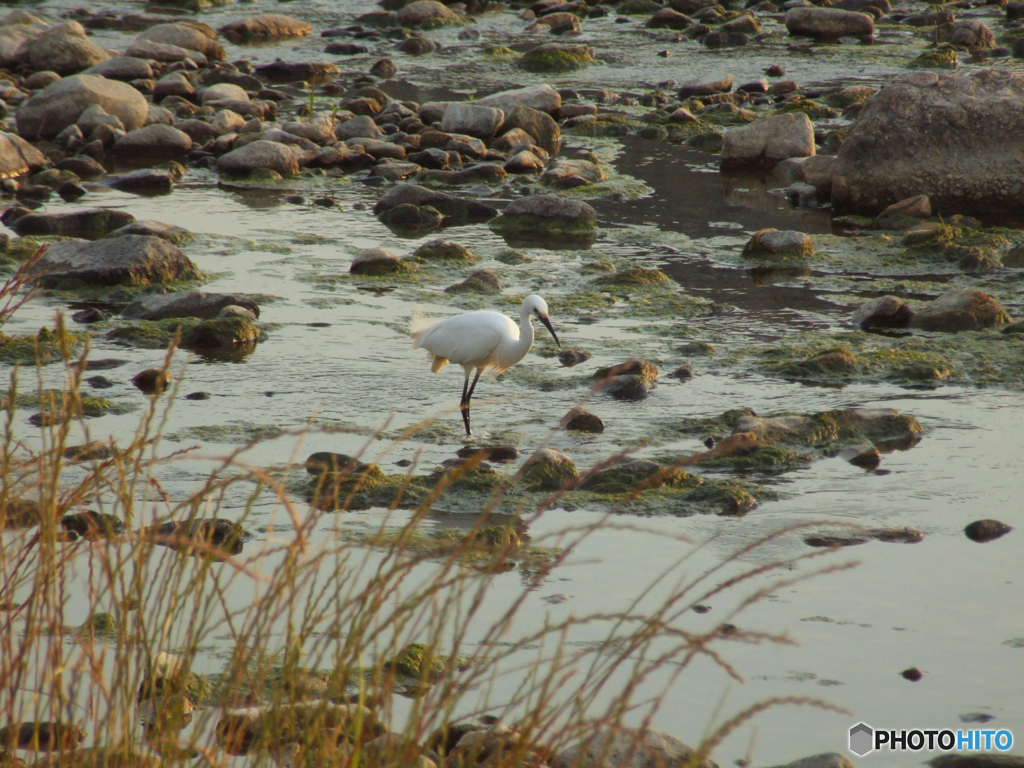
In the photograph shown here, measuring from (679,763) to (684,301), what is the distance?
5.06 m

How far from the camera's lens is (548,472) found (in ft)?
15.7

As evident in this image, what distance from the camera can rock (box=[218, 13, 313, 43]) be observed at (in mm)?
19312

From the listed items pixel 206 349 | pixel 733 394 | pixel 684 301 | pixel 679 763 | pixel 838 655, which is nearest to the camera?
pixel 679 763

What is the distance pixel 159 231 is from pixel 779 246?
454cm

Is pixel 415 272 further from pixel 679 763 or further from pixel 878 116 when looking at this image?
pixel 679 763

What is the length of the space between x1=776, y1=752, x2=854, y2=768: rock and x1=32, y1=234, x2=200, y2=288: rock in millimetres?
5936

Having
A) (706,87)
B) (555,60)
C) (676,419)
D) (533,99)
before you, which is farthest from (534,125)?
(676,419)

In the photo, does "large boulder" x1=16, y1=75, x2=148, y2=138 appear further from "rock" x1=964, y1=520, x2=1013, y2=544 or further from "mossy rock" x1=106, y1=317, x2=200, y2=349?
"rock" x1=964, y1=520, x2=1013, y2=544

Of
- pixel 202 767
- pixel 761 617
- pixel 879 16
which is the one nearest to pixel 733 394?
pixel 761 617

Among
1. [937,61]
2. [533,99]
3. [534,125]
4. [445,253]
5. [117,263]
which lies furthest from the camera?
[937,61]

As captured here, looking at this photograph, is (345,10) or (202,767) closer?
(202,767)

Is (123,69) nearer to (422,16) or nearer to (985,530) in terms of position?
(422,16)

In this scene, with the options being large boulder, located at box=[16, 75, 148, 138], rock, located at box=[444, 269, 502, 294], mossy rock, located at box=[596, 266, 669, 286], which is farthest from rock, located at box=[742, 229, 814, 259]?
large boulder, located at box=[16, 75, 148, 138]

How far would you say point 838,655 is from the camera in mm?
3543
